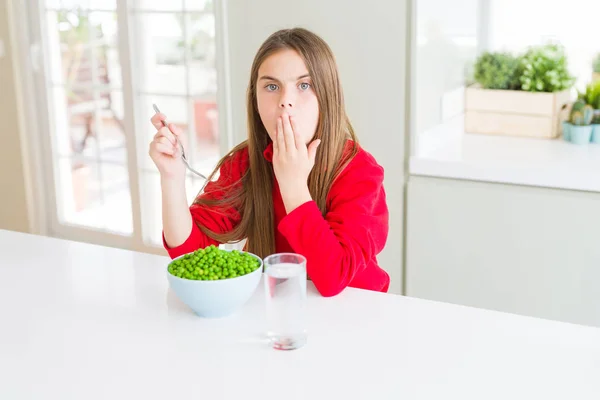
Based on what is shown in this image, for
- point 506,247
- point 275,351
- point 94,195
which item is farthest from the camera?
point 94,195

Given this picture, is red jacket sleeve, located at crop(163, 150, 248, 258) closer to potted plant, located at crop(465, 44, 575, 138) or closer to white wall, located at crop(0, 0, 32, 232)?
potted plant, located at crop(465, 44, 575, 138)

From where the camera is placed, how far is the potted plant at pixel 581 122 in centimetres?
245

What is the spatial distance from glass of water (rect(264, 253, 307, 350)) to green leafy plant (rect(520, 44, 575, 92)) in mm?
1689

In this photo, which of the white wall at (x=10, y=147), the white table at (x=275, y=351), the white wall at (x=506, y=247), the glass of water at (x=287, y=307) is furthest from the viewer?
the white wall at (x=10, y=147)

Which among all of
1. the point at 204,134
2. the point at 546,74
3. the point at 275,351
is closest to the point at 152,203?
the point at 204,134

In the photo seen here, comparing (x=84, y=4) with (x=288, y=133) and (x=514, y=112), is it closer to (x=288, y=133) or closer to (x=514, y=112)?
(x=514, y=112)

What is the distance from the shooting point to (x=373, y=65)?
2420 millimetres

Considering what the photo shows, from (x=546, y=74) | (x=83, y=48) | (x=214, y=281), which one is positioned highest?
(x=83, y=48)

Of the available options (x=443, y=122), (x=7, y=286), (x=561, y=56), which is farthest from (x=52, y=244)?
(x=561, y=56)

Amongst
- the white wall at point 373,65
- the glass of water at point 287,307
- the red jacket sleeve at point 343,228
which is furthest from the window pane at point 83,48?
the glass of water at point 287,307

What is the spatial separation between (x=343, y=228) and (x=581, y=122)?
4.34ft

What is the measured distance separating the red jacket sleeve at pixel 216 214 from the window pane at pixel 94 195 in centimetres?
187

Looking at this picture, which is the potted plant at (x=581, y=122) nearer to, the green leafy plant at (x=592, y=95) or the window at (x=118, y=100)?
the green leafy plant at (x=592, y=95)

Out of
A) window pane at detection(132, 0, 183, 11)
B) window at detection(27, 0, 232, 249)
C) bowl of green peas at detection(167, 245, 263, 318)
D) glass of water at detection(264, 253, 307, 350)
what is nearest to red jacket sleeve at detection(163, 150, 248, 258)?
bowl of green peas at detection(167, 245, 263, 318)
